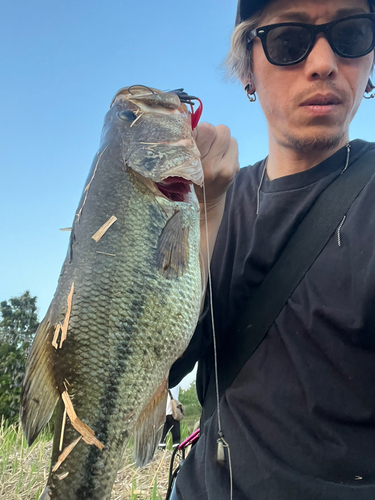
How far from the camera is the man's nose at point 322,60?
5.76 feet

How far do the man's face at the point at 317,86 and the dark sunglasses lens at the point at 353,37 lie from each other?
0.13 feet

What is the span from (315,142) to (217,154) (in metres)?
0.51

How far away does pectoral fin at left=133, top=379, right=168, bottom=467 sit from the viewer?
1.40 m

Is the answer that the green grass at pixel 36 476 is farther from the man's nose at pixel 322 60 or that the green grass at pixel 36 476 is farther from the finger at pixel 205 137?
the man's nose at pixel 322 60

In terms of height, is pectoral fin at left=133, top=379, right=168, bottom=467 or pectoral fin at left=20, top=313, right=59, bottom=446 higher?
pectoral fin at left=20, top=313, right=59, bottom=446

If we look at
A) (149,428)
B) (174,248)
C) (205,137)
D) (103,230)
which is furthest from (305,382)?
(205,137)

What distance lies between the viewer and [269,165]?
2145 mm

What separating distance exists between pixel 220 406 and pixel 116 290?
27.6 inches

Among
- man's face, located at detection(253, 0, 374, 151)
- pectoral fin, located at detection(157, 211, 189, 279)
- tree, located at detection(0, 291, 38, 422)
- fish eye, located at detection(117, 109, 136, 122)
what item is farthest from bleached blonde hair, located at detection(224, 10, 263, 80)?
tree, located at detection(0, 291, 38, 422)

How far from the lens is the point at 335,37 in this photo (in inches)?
69.7

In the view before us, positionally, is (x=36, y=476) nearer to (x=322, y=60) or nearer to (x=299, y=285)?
(x=299, y=285)

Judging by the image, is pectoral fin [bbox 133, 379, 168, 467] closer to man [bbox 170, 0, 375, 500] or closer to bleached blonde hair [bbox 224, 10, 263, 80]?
man [bbox 170, 0, 375, 500]

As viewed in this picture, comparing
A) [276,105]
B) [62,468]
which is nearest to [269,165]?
[276,105]

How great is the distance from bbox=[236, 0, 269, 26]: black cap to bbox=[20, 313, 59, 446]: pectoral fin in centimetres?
188
